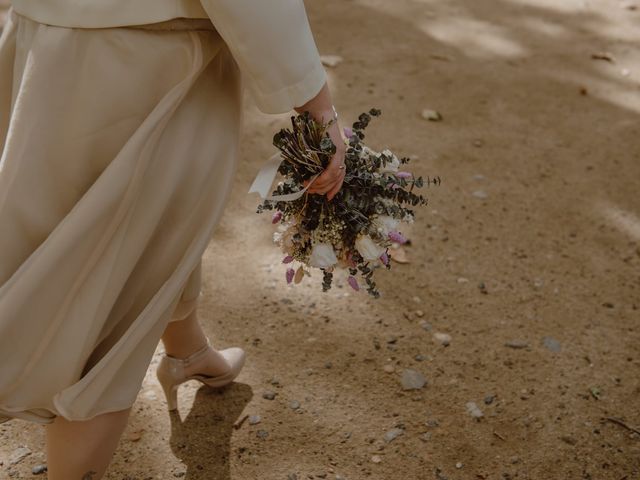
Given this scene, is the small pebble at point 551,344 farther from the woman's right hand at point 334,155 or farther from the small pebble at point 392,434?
the woman's right hand at point 334,155

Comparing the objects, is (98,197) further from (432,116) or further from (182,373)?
(432,116)

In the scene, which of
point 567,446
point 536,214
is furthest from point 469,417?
point 536,214

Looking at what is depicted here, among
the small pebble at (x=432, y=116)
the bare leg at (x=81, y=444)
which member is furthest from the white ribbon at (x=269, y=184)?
the small pebble at (x=432, y=116)

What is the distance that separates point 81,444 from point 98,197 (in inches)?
21.7

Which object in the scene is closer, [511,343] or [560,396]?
[560,396]

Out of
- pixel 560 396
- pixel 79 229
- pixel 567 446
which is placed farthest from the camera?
pixel 560 396

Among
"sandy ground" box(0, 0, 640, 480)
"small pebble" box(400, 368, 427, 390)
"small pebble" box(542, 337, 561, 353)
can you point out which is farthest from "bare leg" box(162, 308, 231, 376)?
"small pebble" box(542, 337, 561, 353)

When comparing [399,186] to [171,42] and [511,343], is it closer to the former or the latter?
[171,42]

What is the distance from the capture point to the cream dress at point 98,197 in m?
1.39

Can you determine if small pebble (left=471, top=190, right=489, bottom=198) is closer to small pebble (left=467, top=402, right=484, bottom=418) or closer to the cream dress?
small pebble (left=467, top=402, right=484, bottom=418)

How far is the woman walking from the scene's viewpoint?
4.50 feet

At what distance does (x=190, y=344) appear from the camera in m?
2.10

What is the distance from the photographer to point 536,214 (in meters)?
3.14

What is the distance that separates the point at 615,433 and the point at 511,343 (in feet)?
1.46
